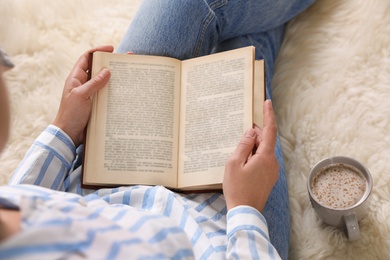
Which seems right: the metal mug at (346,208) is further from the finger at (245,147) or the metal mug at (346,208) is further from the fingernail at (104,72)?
the fingernail at (104,72)

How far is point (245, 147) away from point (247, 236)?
124mm

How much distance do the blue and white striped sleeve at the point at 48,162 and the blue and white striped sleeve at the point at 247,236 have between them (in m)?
0.25

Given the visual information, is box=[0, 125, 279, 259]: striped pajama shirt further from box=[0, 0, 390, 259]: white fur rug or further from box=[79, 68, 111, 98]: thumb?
box=[0, 0, 390, 259]: white fur rug

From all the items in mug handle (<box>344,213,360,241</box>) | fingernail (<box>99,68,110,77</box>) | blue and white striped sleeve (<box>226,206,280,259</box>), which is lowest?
mug handle (<box>344,213,360,241</box>)

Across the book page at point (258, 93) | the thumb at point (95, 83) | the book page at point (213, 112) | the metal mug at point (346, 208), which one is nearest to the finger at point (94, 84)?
the thumb at point (95, 83)

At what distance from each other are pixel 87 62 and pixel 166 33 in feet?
0.44

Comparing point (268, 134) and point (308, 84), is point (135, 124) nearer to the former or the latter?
point (268, 134)

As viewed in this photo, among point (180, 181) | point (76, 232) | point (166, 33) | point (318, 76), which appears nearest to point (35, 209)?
point (76, 232)

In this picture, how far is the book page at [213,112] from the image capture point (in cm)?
79

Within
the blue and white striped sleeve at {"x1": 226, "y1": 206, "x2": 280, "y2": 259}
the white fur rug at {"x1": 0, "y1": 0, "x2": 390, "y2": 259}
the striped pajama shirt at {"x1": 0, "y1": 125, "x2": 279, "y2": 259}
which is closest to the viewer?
the striped pajama shirt at {"x1": 0, "y1": 125, "x2": 279, "y2": 259}

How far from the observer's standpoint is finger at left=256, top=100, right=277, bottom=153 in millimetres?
772

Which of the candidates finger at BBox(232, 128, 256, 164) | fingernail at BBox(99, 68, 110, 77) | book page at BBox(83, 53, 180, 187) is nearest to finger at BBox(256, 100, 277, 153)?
finger at BBox(232, 128, 256, 164)

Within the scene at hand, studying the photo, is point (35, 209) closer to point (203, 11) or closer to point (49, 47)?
point (203, 11)

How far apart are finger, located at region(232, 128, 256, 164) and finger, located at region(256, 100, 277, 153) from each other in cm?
1
